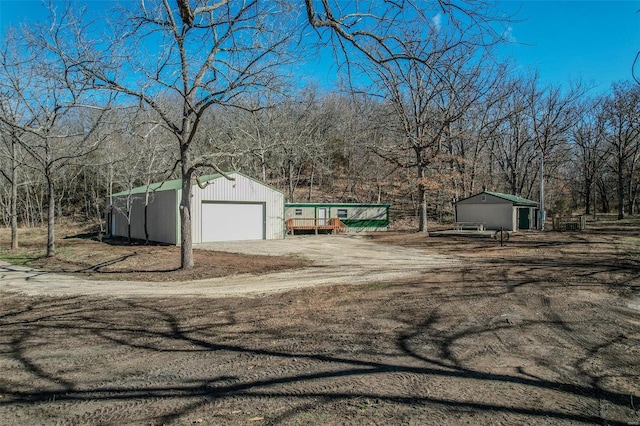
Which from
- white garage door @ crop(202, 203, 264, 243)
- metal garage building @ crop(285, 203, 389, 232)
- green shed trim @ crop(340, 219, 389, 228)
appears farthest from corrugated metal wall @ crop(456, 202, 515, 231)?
white garage door @ crop(202, 203, 264, 243)

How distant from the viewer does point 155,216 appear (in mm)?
24656

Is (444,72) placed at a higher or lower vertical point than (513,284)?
higher

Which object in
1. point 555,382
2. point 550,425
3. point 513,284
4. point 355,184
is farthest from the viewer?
point 355,184

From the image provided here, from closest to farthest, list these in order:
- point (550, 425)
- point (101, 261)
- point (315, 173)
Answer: point (550, 425) < point (101, 261) < point (315, 173)

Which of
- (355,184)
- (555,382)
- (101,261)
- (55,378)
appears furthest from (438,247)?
(355,184)

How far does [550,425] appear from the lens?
3.07m

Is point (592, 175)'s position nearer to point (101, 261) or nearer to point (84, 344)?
point (101, 261)

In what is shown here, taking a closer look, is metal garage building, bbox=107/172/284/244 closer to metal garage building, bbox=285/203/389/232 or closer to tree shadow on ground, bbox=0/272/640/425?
metal garage building, bbox=285/203/389/232

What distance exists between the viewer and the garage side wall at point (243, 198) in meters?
22.6

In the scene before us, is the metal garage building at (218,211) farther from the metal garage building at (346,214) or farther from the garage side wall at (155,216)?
the metal garage building at (346,214)

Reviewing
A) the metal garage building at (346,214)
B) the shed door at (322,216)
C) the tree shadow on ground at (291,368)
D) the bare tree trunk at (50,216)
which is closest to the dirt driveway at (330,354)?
the tree shadow on ground at (291,368)

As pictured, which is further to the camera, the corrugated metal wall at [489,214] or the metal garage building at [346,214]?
the metal garage building at [346,214]

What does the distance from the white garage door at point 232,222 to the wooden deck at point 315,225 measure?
175 inches

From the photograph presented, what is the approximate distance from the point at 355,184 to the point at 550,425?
42605mm
